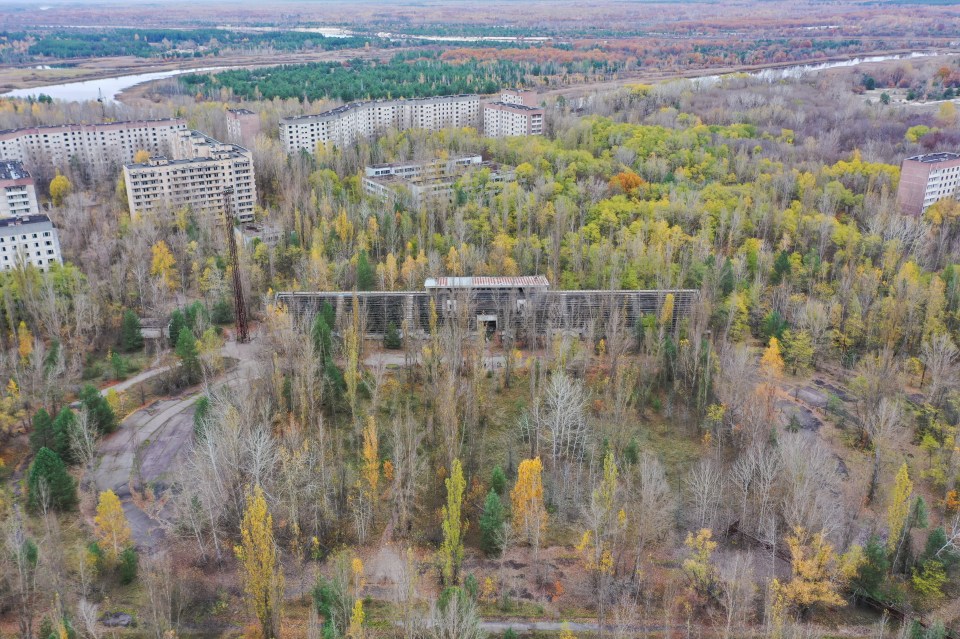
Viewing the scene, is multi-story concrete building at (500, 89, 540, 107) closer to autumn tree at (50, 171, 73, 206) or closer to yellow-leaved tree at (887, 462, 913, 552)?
autumn tree at (50, 171, 73, 206)

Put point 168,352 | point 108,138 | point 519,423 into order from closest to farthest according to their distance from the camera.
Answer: point 519,423
point 168,352
point 108,138

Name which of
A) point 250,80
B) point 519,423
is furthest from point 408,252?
point 250,80

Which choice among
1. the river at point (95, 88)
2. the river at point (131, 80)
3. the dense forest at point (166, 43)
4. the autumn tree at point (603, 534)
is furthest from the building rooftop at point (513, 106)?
the dense forest at point (166, 43)

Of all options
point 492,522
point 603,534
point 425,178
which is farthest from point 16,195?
point 603,534

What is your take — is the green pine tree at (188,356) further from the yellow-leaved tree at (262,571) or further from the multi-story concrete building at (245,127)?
the multi-story concrete building at (245,127)

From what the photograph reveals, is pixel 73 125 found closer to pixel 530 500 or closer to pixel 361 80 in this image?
pixel 361 80

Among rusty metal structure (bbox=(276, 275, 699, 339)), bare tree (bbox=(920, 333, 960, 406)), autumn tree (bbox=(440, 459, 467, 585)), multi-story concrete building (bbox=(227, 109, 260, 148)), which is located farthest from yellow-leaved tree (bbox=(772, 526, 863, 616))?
multi-story concrete building (bbox=(227, 109, 260, 148))

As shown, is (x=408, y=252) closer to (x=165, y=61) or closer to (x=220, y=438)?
(x=220, y=438)
